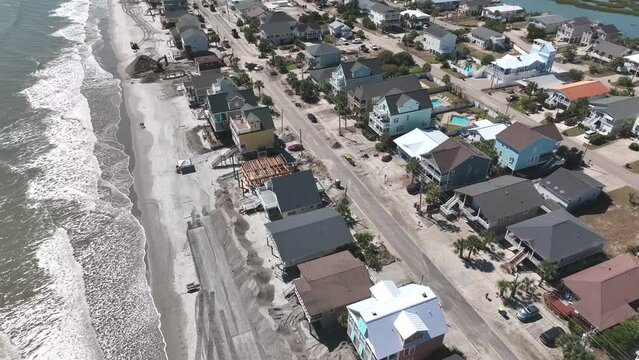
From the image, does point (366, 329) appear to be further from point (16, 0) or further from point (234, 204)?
point (16, 0)

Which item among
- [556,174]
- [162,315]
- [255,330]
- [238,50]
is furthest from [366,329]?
[238,50]

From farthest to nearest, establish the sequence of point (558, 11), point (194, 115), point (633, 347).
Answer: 1. point (558, 11)
2. point (194, 115)
3. point (633, 347)

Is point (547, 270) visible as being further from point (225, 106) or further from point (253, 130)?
point (225, 106)

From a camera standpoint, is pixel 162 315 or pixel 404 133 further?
pixel 404 133

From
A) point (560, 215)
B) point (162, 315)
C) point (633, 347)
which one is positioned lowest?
point (162, 315)

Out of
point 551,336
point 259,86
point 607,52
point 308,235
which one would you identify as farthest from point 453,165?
point 607,52
